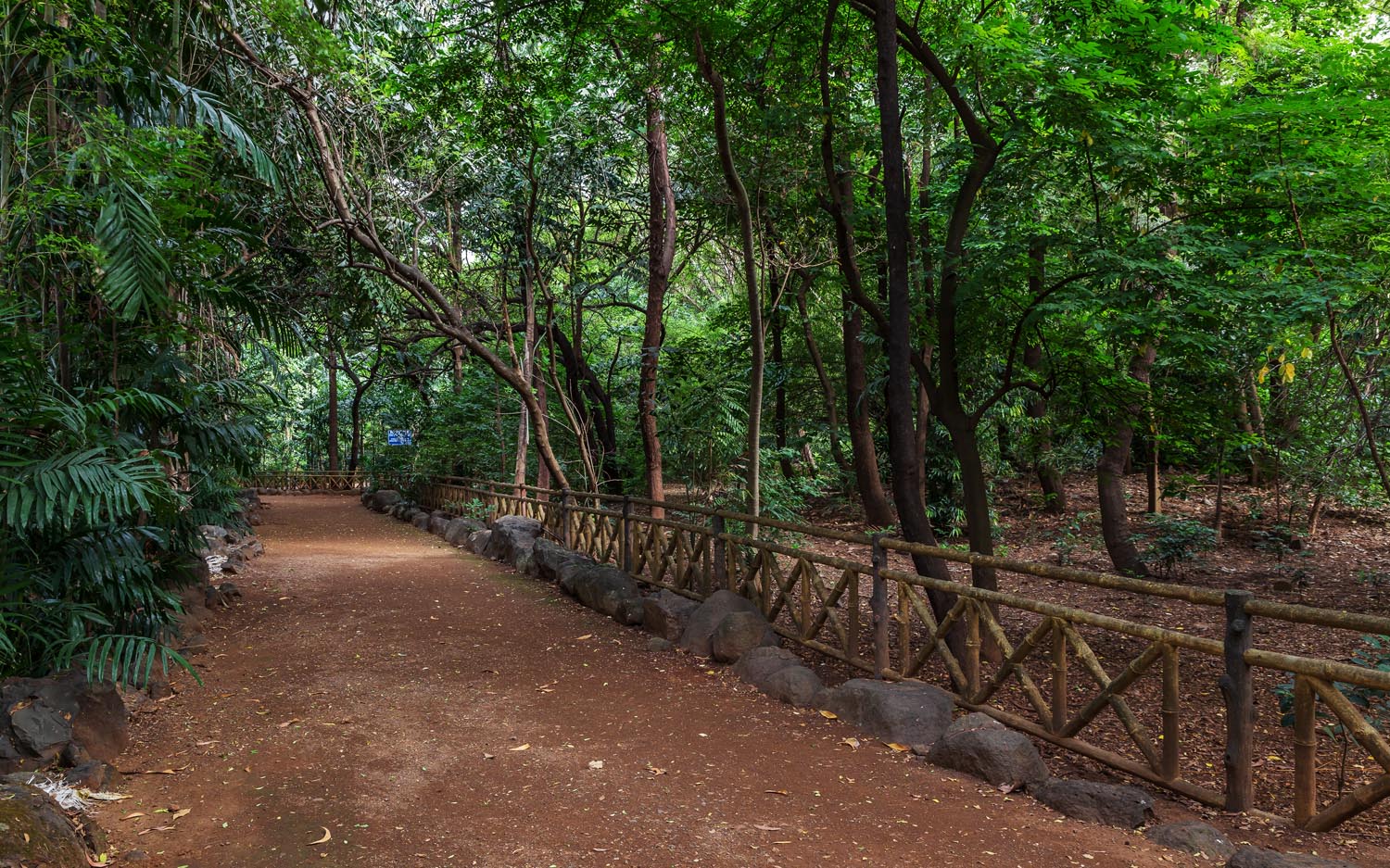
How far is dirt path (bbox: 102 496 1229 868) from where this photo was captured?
344cm

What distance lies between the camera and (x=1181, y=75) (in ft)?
19.1

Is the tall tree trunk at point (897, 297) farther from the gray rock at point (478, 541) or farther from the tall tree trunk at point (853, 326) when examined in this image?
the gray rock at point (478, 541)

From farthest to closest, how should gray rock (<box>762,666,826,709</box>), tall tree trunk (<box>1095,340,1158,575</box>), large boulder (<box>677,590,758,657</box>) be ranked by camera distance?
1. tall tree trunk (<box>1095,340,1158,575</box>)
2. large boulder (<box>677,590,758,657</box>)
3. gray rock (<box>762,666,826,709</box>)

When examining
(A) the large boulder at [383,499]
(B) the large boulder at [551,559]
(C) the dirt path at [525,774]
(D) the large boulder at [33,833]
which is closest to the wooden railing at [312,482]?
(A) the large boulder at [383,499]

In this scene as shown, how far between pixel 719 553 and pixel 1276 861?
4.95m

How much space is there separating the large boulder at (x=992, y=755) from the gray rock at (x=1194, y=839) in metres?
0.59

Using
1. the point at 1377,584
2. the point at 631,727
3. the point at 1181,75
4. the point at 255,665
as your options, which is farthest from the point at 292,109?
the point at 1377,584

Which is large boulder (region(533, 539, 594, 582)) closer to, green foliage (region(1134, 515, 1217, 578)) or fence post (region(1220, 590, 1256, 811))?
fence post (region(1220, 590, 1256, 811))

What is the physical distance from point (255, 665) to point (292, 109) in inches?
245

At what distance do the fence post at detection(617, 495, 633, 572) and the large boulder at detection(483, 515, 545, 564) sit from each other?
1704 mm

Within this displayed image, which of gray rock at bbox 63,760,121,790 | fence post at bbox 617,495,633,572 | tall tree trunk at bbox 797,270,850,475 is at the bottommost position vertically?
gray rock at bbox 63,760,121,790

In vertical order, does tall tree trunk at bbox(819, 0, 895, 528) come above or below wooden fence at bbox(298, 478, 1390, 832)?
above

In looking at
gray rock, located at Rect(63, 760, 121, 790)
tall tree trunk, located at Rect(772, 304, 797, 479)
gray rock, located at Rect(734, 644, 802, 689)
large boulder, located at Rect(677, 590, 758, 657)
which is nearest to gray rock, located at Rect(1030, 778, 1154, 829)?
gray rock, located at Rect(734, 644, 802, 689)

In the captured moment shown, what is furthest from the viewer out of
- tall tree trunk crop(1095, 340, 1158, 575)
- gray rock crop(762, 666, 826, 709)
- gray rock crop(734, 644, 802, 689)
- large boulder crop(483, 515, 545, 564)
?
large boulder crop(483, 515, 545, 564)
